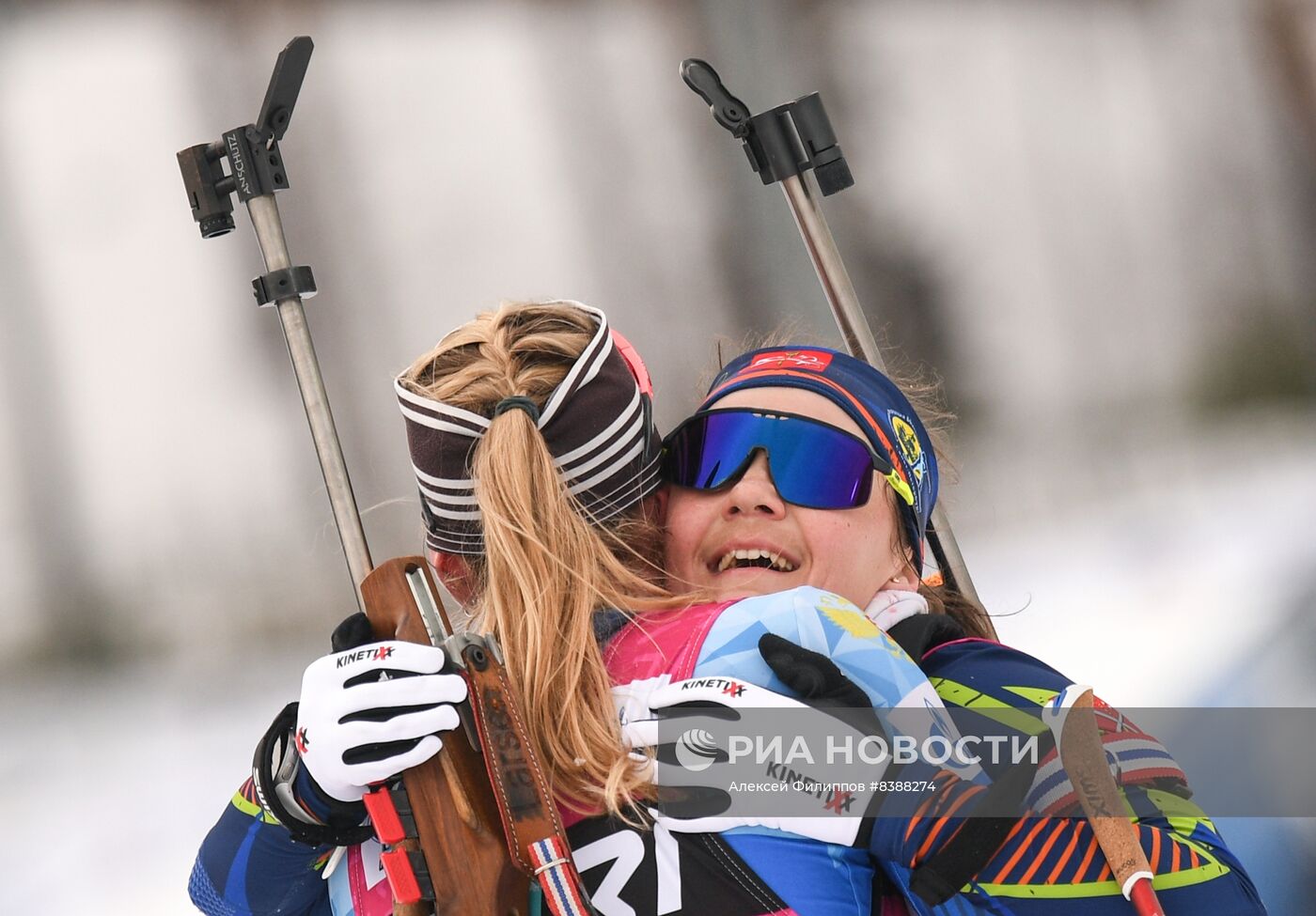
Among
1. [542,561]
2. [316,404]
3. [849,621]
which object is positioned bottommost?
[849,621]

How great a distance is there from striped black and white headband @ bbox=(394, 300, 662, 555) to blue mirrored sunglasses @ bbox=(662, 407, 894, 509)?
10 cm

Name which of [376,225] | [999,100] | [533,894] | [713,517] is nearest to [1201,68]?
[999,100]

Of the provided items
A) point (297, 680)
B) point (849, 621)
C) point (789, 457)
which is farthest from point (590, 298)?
point (849, 621)

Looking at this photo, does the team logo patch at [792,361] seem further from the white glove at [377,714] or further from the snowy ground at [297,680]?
the snowy ground at [297,680]

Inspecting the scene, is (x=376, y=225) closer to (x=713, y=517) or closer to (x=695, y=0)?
(x=695, y=0)

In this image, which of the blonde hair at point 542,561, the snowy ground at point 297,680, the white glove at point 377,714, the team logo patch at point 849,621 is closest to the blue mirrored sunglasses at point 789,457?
the blonde hair at point 542,561

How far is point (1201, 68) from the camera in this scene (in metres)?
3.87

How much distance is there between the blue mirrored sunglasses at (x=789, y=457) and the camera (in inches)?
45.4

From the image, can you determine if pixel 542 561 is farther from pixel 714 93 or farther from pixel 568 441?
pixel 714 93

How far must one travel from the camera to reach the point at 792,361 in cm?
127

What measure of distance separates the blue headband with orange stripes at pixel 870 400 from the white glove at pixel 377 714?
0.50 meters

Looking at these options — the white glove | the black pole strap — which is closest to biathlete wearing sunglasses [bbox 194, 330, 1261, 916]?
the white glove

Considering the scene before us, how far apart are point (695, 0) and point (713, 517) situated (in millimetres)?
2621

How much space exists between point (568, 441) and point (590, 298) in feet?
7.02
